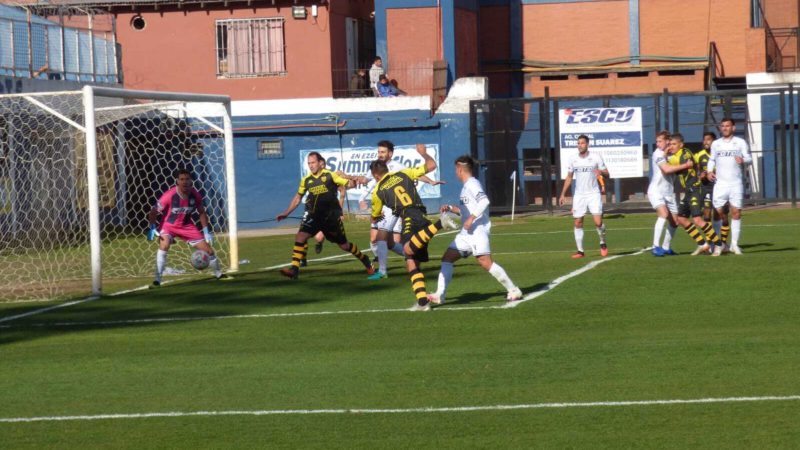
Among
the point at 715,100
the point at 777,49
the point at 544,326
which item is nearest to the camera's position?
the point at 544,326

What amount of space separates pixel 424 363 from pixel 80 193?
662 inches

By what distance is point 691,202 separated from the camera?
21234 millimetres

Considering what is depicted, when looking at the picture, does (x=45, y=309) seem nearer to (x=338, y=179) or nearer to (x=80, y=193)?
(x=338, y=179)

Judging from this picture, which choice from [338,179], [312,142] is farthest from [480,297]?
[312,142]

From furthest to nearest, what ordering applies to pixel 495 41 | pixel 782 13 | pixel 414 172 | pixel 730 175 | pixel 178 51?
pixel 495 41 < pixel 782 13 < pixel 178 51 < pixel 730 175 < pixel 414 172

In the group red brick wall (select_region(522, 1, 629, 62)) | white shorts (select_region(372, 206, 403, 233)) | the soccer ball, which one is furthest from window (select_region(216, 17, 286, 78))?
the soccer ball

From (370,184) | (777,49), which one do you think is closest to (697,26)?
(777,49)

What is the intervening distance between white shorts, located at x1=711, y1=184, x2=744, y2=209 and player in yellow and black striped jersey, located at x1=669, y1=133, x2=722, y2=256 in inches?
11.0

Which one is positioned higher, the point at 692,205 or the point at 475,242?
the point at 692,205

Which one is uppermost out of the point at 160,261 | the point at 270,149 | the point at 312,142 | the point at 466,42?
the point at 466,42

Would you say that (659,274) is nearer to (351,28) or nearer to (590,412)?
(590,412)

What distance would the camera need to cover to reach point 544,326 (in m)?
14.0

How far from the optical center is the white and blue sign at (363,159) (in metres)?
38.0

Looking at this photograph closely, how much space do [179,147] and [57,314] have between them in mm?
20736
